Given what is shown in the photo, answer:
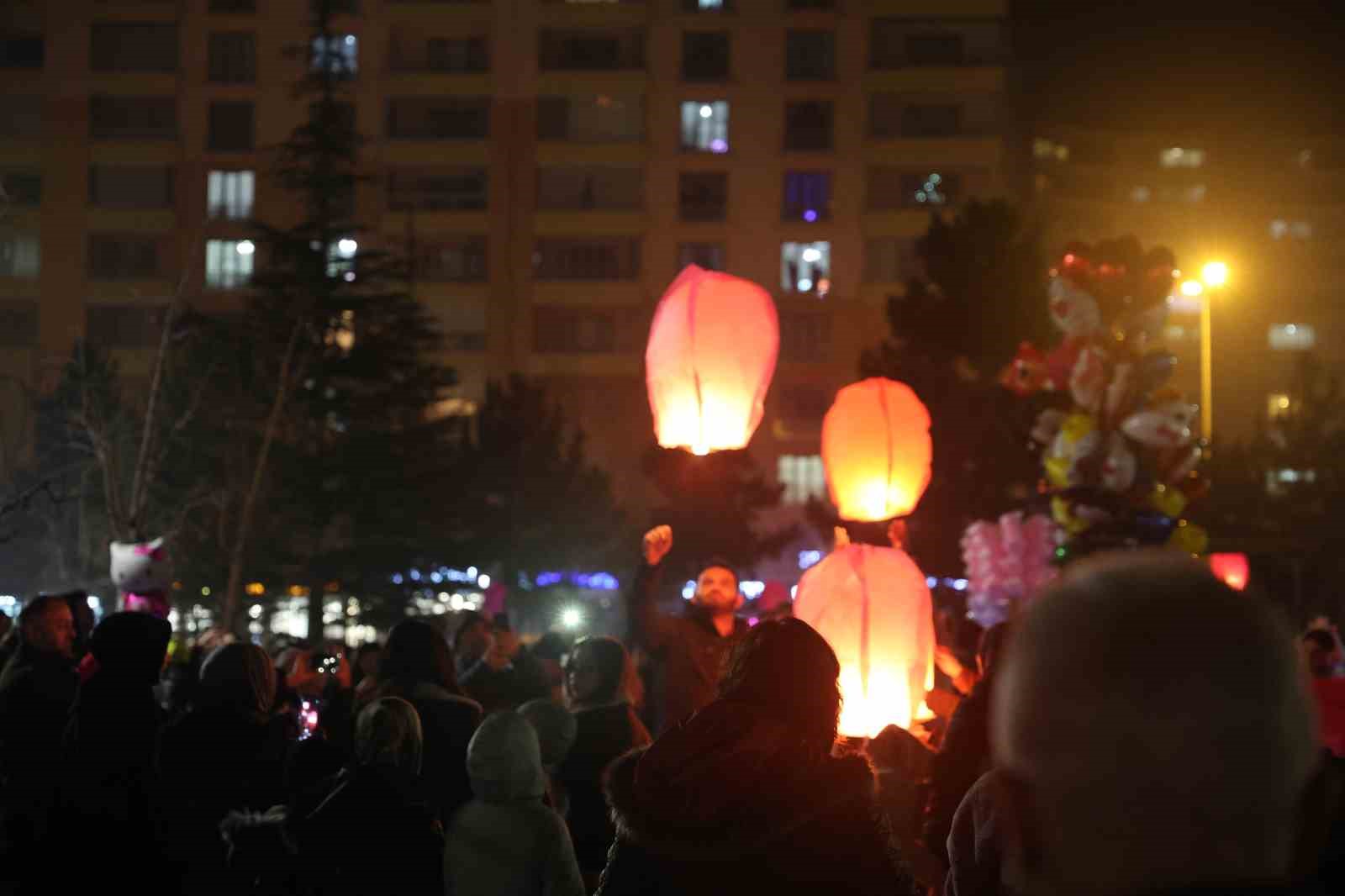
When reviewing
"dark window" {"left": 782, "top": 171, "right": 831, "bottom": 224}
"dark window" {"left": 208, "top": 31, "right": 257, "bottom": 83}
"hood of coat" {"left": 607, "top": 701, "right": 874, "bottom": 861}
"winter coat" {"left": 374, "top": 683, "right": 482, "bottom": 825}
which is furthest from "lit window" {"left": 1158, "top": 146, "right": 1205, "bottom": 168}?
"hood of coat" {"left": 607, "top": 701, "right": 874, "bottom": 861}

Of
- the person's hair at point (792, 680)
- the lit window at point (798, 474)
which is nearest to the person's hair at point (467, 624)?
the person's hair at point (792, 680)

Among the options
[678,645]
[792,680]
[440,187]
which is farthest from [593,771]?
[440,187]

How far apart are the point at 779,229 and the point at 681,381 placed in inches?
1764

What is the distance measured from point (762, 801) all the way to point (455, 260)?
5127 centimetres

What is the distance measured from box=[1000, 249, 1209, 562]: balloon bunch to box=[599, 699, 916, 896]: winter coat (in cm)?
1282

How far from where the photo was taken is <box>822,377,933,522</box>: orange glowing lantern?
10.2m

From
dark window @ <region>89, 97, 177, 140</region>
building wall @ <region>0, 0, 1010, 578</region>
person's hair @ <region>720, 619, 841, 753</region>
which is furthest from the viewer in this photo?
dark window @ <region>89, 97, 177, 140</region>

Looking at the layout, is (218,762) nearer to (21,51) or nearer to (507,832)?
(507,832)

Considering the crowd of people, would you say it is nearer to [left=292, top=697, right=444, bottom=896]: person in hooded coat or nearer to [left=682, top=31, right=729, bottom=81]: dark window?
[left=292, top=697, right=444, bottom=896]: person in hooded coat

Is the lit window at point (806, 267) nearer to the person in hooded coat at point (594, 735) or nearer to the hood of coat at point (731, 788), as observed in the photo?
the person in hooded coat at point (594, 735)

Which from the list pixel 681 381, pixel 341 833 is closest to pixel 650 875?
pixel 341 833

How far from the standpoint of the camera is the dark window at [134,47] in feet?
177

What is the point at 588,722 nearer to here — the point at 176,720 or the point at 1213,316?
the point at 176,720

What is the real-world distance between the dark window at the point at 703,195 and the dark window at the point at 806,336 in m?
4.16
